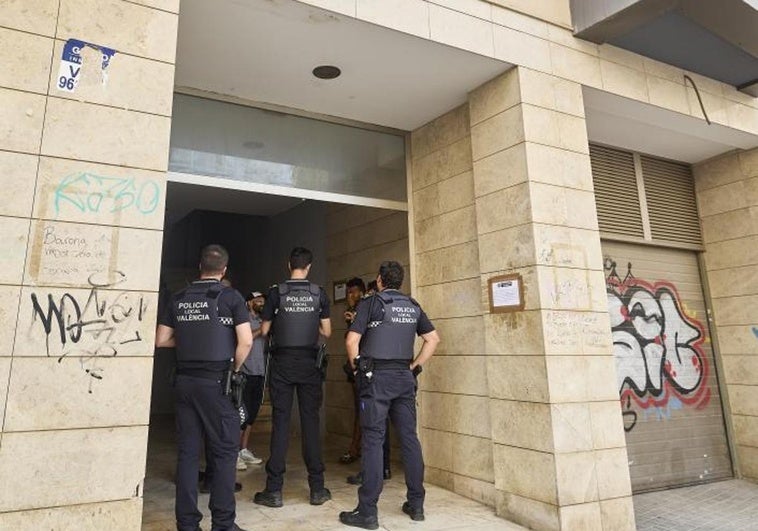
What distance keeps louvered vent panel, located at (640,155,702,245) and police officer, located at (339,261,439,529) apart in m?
3.92

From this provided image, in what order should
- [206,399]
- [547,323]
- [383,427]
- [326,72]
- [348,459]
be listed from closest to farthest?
[206,399], [383,427], [547,323], [326,72], [348,459]

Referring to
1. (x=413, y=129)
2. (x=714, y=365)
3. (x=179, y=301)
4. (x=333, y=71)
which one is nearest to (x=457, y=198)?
(x=413, y=129)

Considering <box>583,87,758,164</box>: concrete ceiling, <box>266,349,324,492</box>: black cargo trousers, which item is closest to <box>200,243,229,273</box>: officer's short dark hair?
<box>266,349,324,492</box>: black cargo trousers

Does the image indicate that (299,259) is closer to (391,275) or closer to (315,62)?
(391,275)

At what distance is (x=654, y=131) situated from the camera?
19.2 ft

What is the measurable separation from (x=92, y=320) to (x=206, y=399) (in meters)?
0.88

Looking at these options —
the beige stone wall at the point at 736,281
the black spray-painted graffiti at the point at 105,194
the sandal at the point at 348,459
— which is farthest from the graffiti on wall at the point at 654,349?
the black spray-painted graffiti at the point at 105,194

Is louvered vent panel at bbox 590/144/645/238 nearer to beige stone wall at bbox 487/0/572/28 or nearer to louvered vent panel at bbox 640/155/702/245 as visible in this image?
louvered vent panel at bbox 640/155/702/245

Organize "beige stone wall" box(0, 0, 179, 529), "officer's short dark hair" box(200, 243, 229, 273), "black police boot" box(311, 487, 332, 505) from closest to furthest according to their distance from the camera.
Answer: "beige stone wall" box(0, 0, 179, 529), "officer's short dark hair" box(200, 243, 229, 273), "black police boot" box(311, 487, 332, 505)

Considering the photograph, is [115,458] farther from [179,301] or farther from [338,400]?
[338,400]

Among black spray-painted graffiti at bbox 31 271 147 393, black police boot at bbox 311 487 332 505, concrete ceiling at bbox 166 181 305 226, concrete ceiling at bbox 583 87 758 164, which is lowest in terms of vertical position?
black police boot at bbox 311 487 332 505

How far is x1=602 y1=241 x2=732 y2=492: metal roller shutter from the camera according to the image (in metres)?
5.66

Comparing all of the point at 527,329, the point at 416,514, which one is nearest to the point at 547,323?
the point at 527,329

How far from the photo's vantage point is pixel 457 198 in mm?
5090
